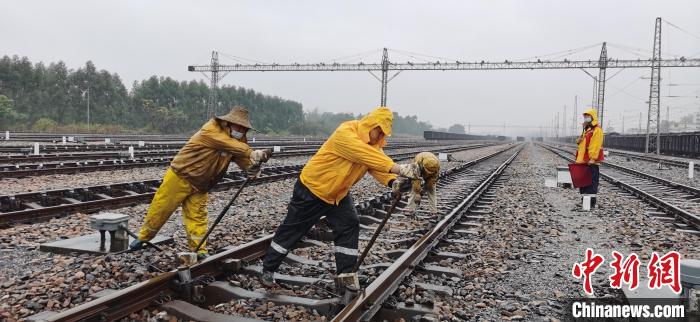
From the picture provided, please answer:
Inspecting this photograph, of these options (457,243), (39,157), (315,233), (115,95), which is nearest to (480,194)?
(457,243)

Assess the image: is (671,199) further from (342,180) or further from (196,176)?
(196,176)

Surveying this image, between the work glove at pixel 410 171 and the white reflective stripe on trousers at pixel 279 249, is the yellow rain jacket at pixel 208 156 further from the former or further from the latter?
the work glove at pixel 410 171

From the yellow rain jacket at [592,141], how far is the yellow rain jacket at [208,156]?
6.86 m

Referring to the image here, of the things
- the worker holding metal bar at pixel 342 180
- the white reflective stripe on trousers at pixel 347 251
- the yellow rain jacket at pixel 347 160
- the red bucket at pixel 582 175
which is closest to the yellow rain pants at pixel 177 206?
the worker holding metal bar at pixel 342 180

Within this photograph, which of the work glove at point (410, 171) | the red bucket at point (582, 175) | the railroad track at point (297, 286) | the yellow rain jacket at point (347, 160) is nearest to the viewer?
the railroad track at point (297, 286)

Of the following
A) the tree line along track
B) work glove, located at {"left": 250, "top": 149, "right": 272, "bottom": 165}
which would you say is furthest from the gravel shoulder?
the tree line along track

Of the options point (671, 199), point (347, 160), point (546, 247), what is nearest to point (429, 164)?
point (347, 160)

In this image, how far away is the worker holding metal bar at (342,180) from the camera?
13.0ft

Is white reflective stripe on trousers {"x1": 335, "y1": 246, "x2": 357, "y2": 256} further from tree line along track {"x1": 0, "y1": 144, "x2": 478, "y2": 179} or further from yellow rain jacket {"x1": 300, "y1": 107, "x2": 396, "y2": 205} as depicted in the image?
tree line along track {"x1": 0, "y1": 144, "x2": 478, "y2": 179}

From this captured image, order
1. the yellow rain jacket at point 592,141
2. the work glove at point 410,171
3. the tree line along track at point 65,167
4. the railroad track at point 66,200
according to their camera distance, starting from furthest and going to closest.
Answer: the tree line along track at point 65,167 → the yellow rain jacket at point 592,141 → the railroad track at point 66,200 → the work glove at point 410,171

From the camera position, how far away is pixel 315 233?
639cm

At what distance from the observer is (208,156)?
5109 mm

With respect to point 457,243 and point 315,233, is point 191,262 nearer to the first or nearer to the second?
point 315,233

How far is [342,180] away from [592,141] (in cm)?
681
